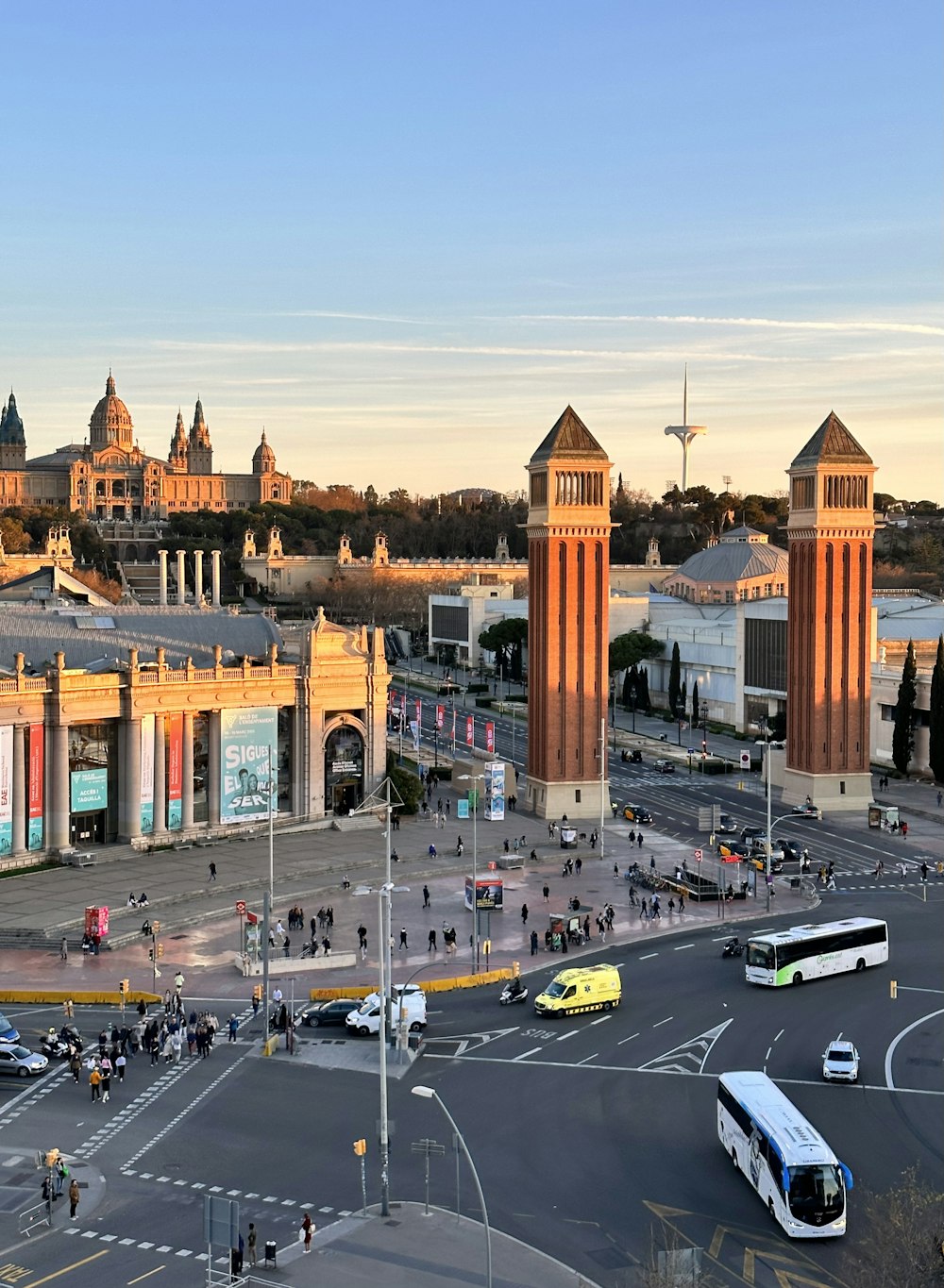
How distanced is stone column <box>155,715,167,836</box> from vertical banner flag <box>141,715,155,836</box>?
0.18 m

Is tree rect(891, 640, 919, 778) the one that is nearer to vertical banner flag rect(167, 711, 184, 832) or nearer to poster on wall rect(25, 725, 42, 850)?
vertical banner flag rect(167, 711, 184, 832)

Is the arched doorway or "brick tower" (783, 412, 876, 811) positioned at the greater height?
"brick tower" (783, 412, 876, 811)

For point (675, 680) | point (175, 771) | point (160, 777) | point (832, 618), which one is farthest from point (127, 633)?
point (675, 680)

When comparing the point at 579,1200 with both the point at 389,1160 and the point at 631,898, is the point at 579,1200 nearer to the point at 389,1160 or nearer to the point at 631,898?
the point at 389,1160

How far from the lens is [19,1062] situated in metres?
43.5

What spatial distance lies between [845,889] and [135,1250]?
145 ft

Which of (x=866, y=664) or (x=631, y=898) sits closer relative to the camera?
(x=631, y=898)

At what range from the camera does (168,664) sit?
78688 mm

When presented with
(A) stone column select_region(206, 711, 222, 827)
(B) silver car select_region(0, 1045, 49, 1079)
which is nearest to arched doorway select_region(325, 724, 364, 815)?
(A) stone column select_region(206, 711, 222, 827)

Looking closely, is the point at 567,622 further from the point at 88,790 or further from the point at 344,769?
the point at 88,790

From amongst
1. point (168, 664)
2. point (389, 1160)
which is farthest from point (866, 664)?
point (389, 1160)

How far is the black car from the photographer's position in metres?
48.4

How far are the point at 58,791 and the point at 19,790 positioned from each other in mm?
1974

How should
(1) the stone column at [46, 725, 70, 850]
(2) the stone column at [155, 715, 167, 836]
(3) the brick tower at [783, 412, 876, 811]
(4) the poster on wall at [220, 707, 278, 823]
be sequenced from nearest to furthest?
(1) the stone column at [46, 725, 70, 850]
(2) the stone column at [155, 715, 167, 836]
(4) the poster on wall at [220, 707, 278, 823]
(3) the brick tower at [783, 412, 876, 811]
